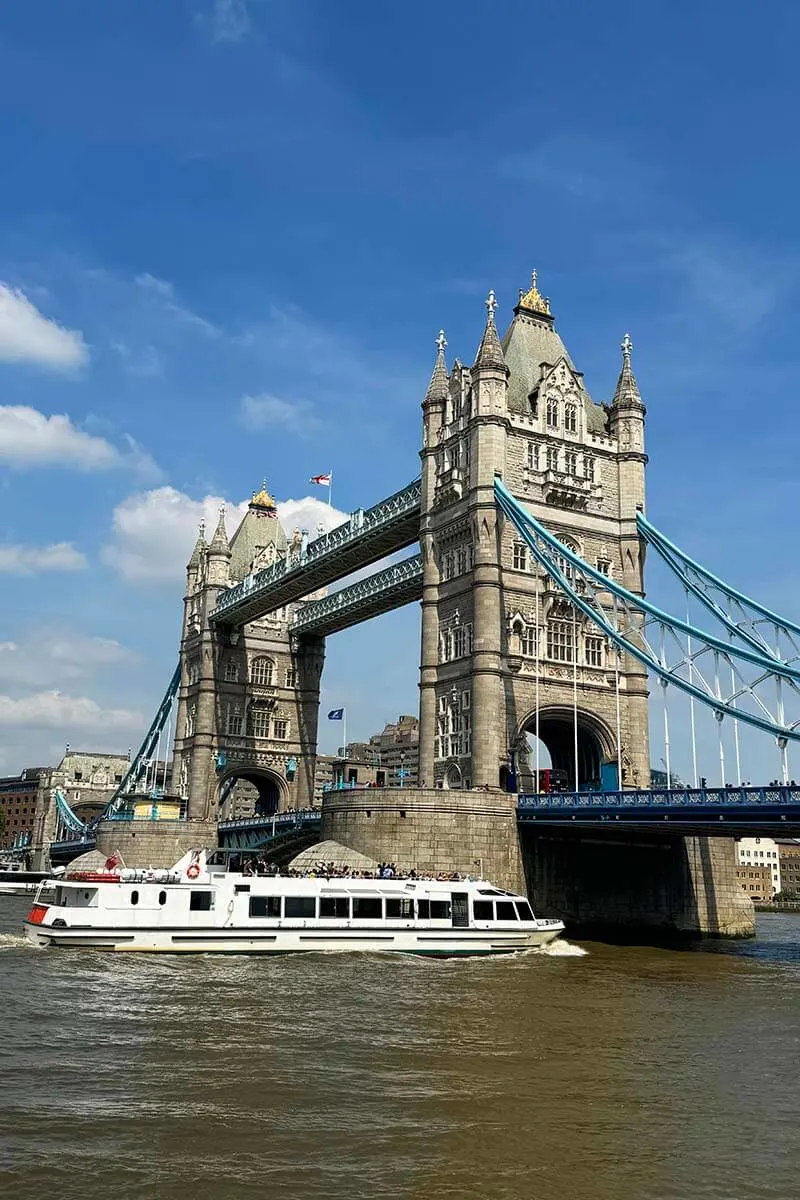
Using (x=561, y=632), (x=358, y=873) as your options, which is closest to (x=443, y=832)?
(x=358, y=873)

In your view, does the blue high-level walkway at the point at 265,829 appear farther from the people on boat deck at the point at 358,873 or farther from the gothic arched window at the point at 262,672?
the people on boat deck at the point at 358,873

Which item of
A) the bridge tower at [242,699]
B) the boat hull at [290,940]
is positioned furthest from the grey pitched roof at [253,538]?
the boat hull at [290,940]

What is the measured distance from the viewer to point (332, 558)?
251ft

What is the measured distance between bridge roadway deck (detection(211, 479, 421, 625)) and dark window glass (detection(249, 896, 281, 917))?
30.9 m

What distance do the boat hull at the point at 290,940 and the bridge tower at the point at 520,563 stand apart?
13.4 meters

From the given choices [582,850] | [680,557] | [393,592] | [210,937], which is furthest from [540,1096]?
[393,592]

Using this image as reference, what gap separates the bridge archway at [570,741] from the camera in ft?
192

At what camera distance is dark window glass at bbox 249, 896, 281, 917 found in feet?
132

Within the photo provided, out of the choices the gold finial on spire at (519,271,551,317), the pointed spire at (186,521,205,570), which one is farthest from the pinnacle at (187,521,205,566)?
the gold finial on spire at (519,271,551,317)

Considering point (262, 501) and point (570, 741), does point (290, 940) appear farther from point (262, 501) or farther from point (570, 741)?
point (262, 501)

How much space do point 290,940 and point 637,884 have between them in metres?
23.0

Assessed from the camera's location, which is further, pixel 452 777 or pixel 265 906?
pixel 452 777

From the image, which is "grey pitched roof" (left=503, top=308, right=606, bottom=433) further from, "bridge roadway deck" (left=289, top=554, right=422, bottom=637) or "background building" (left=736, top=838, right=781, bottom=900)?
"background building" (left=736, top=838, right=781, bottom=900)

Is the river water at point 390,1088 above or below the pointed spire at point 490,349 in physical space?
below
